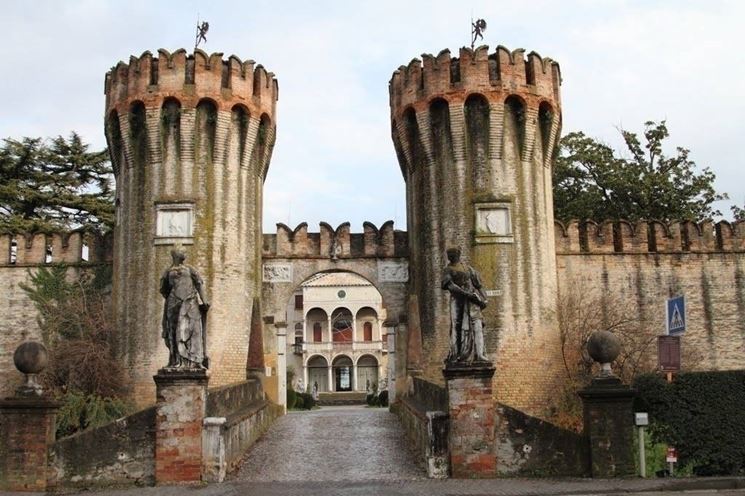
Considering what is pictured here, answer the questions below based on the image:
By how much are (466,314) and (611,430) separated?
263 cm

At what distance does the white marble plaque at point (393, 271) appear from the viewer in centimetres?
2478

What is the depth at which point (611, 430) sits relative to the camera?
11.7 metres

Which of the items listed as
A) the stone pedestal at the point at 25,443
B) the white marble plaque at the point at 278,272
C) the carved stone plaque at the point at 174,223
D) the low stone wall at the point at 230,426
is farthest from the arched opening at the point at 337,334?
the stone pedestal at the point at 25,443

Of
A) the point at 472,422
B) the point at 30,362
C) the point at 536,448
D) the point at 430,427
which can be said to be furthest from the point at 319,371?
the point at 536,448

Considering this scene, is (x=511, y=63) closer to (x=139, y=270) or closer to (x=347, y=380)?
(x=139, y=270)

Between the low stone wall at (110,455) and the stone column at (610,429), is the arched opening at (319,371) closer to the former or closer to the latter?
the low stone wall at (110,455)

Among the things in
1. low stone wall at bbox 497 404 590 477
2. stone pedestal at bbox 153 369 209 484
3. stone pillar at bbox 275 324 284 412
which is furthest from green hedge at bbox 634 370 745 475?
stone pillar at bbox 275 324 284 412

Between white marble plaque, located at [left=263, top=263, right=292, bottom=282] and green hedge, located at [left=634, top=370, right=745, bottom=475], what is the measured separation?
1410 centimetres

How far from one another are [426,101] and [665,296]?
945 cm

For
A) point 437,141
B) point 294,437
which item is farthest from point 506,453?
point 437,141

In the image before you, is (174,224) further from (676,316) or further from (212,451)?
(676,316)

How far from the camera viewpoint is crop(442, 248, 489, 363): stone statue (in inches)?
484

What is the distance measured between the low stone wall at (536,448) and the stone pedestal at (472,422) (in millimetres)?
153

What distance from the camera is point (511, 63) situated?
77.3ft
